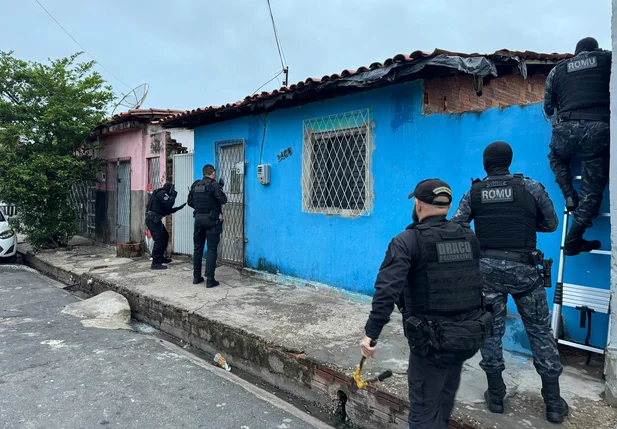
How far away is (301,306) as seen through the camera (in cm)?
542

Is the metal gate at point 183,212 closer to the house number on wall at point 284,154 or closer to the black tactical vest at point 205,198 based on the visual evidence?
the black tactical vest at point 205,198

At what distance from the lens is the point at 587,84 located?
3.28 meters

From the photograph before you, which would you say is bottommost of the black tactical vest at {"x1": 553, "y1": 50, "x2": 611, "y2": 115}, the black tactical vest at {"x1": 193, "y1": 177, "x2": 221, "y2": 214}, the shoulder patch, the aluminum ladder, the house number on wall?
the aluminum ladder

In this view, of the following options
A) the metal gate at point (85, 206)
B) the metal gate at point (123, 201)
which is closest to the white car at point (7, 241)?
the metal gate at point (123, 201)

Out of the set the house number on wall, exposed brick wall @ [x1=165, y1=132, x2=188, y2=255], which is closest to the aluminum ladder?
the house number on wall

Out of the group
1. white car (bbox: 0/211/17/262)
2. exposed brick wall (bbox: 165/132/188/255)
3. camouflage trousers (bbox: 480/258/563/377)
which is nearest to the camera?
camouflage trousers (bbox: 480/258/563/377)

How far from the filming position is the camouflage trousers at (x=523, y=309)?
285 centimetres

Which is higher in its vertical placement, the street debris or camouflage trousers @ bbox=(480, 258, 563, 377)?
camouflage trousers @ bbox=(480, 258, 563, 377)

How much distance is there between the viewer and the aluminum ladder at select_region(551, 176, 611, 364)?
3.36 metres

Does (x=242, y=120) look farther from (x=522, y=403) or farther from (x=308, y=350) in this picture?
(x=522, y=403)

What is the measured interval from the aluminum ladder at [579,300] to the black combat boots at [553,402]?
809 millimetres

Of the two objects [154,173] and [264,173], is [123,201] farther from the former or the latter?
[264,173]

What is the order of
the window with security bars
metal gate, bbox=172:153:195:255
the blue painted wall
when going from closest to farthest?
the blue painted wall → the window with security bars → metal gate, bbox=172:153:195:255

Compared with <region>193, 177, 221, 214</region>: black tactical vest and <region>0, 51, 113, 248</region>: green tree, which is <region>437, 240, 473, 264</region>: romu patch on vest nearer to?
<region>193, 177, 221, 214</region>: black tactical vest
